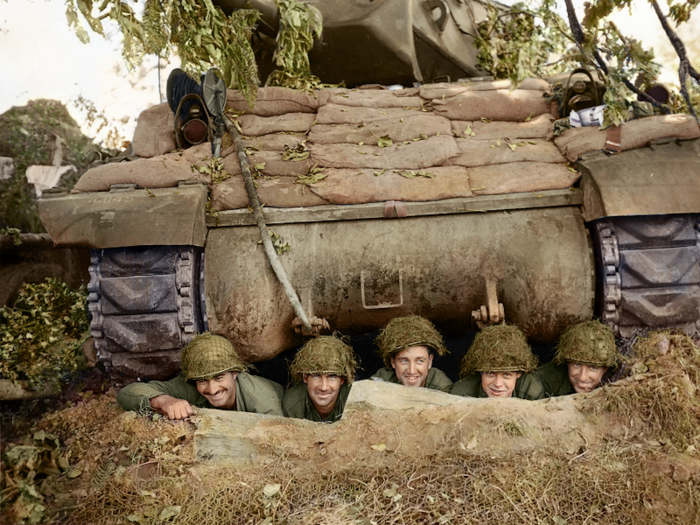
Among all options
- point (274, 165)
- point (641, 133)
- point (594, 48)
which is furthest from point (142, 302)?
point (594, 48)

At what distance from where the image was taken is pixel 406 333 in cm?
404

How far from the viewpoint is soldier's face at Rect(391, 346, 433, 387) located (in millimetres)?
4086

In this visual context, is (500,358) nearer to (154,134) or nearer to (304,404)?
(304,404)

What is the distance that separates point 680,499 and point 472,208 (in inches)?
81.8

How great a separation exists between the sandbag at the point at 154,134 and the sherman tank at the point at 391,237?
36 cm

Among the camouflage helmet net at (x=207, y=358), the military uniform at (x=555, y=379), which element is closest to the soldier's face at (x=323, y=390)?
the camouflage helmet net at (x=207, y=358)

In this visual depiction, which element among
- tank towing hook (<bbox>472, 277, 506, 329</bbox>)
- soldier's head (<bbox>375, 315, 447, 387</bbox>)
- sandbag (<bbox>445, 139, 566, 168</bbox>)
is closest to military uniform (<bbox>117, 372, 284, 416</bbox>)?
soldier's head (<bbox>375, 315, 447, 387</bbox>)

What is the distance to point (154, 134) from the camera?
4848mm

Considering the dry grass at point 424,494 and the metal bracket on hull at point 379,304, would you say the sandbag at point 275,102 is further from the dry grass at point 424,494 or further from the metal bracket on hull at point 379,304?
the dry grass at point 424,494

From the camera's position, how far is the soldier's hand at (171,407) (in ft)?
12.2

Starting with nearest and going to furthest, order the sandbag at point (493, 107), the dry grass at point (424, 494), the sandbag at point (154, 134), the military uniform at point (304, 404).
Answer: the dry grass at point (424, 494), the military uniform at point (304, 404), the sandbag at point (154, 134), the sandbag at point (493, 107)

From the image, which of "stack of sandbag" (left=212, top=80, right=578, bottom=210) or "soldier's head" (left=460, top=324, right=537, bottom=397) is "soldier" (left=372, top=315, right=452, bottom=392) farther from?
"stack of sandbag" (left=212, top=80, right=578, bottom=210)

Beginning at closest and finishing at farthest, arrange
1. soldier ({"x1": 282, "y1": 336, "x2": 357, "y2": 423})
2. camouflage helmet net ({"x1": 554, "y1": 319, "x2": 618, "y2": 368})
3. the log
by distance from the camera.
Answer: the log, camouflage helmet net ({"x1": 554, "y1": 319, "x2": 618, "y2": 368}), soldier ({"x1": 282, "y1": 336, "x2": 357, "y2": 423})

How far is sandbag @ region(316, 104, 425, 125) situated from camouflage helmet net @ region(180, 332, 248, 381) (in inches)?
79.5
